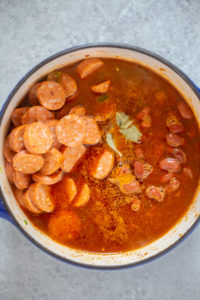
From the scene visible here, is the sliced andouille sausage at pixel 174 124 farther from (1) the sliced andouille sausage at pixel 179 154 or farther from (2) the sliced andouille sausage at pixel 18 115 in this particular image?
(2) the sliced andouille sausage at pixel 18 115

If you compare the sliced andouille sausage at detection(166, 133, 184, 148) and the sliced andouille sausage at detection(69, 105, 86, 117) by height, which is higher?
the sliced andouille sausage at detection(69, 105, 86, 117)

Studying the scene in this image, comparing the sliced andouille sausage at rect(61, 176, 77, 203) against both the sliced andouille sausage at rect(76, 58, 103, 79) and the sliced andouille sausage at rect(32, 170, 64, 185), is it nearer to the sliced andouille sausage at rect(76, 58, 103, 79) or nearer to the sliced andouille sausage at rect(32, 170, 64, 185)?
the sliced andouille sausage at rect(32, 170, 64, 185)

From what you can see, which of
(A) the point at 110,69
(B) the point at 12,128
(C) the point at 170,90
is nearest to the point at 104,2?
(A) the point at 110,69

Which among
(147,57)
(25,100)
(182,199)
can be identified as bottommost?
(182,199)

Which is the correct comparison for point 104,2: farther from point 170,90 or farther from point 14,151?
point 14,151

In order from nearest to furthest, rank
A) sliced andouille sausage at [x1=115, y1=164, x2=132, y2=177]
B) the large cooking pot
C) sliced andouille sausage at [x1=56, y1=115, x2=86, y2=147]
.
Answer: the large cooking pot
sliced andouille sausage at [x1=56, y1=115, x2=86, y2=147]
sliced andouille sausage at [x1=115, y1=164, x2=132, y2=177]

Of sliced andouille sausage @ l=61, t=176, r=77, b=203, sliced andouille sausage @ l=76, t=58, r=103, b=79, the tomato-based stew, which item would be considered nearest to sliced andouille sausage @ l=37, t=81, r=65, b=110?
the tomato-based stew
